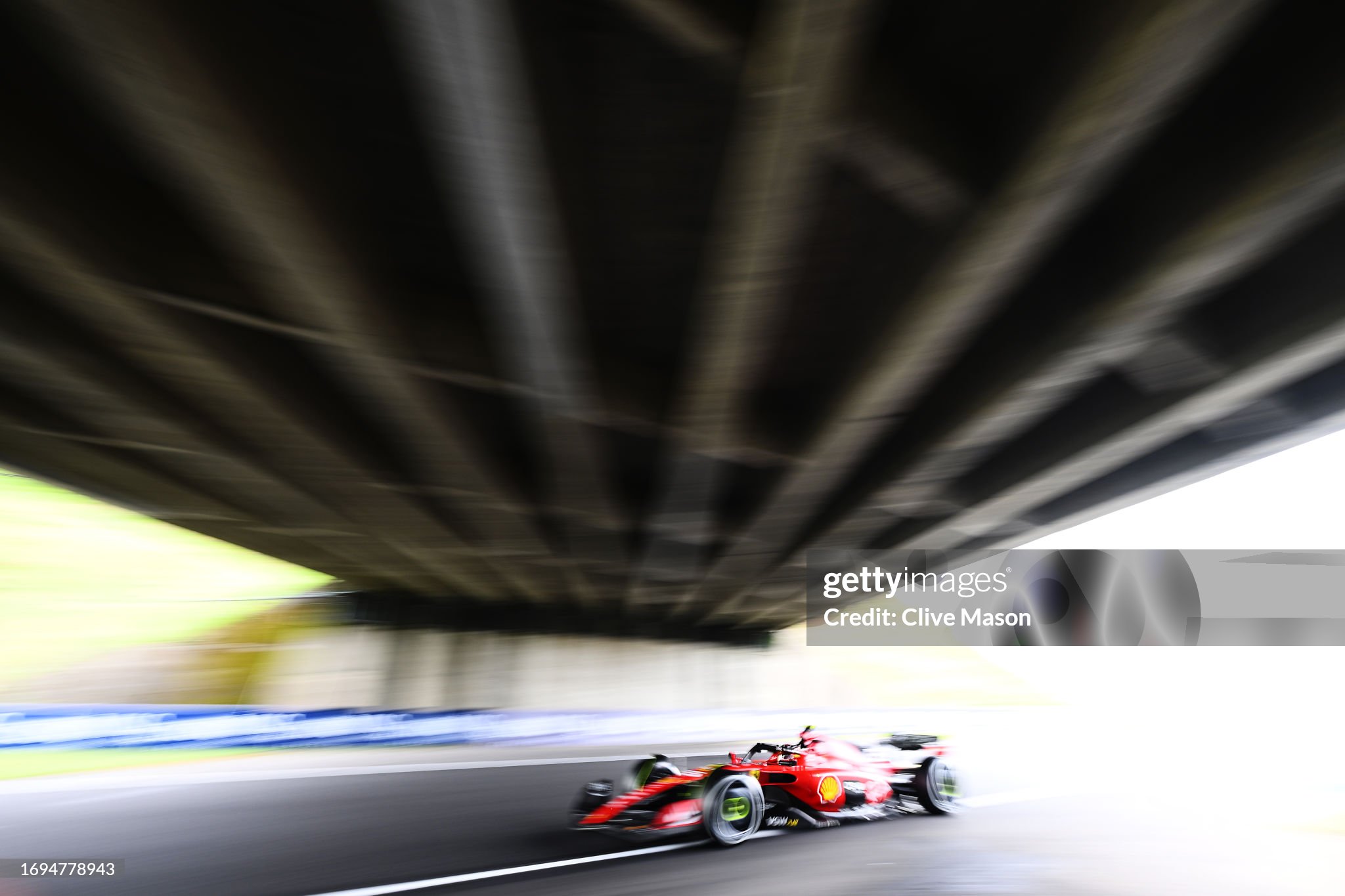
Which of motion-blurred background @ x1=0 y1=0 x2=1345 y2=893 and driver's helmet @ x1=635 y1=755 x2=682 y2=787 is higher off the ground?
motion-blurred background @ x1=0 y1=0 x2=1345 y2=893

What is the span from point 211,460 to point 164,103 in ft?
21.3

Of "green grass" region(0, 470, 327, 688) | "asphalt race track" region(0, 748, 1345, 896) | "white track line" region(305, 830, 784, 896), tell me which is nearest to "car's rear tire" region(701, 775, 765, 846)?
"asphalt race track" region(0, 748, 1345, 896)

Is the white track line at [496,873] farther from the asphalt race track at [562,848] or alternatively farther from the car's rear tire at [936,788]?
the car's rear tire at [936,788]

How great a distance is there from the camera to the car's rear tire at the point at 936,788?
6891 mm

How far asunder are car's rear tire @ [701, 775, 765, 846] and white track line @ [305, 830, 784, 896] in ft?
1.04

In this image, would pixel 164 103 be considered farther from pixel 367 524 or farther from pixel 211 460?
pixel 367 524

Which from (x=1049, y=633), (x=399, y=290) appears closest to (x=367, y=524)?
(x=399, y=290)

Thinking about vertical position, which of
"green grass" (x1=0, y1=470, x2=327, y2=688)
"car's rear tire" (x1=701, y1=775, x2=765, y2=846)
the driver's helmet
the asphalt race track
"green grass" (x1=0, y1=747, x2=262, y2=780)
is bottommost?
"green grass" (x1=0, y1=747, x2=262, y2=780)

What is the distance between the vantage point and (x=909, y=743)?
6980 millimetres

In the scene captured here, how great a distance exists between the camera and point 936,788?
694 centimetres

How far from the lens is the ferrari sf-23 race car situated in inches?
207

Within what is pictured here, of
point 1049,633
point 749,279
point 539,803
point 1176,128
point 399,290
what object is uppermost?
point 1176,128

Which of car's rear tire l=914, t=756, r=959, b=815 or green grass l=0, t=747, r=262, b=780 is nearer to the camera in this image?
car's rear tire l=914, t=756, r=959, b=815

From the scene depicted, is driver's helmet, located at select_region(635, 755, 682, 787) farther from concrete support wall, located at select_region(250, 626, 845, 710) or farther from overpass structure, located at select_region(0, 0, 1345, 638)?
concrete support wall, located at select_region(250, 626, 845, 710)
